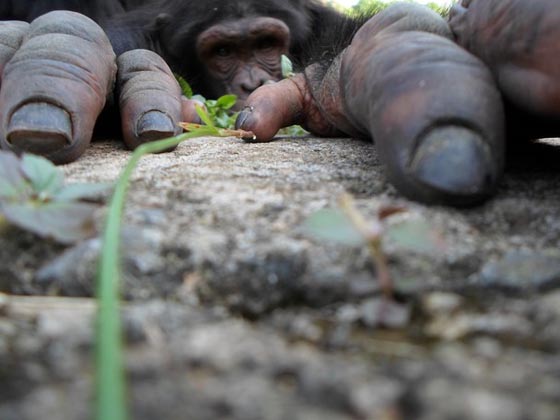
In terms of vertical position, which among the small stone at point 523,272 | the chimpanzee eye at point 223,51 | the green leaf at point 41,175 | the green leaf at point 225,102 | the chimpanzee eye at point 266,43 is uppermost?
the small stone at point 523,272

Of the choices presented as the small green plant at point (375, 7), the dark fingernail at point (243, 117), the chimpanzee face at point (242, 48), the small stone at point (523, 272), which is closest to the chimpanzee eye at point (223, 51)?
the chimpanzee face at point (242, 48)

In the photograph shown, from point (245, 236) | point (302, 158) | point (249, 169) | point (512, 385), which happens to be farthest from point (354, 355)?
point (302, 158)

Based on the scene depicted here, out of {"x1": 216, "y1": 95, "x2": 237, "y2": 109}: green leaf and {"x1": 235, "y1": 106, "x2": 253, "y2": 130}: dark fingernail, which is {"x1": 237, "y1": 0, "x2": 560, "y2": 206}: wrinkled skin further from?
{"x1": 216, "y1": 95, "x2": 237, "y2": 109}: green leaf

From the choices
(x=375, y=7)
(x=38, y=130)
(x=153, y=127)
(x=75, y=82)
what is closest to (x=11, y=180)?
(x=38, y=130)

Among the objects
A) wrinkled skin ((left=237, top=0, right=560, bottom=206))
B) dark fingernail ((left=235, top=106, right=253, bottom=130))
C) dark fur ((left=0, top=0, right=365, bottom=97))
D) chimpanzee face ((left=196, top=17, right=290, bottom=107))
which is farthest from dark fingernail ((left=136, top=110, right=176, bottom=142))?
chimpanzee face ((left=196, top=17, right=290, bottom=107))

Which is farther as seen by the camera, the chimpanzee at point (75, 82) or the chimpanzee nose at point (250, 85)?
the chimpanzee nose at point (250, 85)

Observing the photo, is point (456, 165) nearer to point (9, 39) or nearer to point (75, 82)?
point (75, 82)

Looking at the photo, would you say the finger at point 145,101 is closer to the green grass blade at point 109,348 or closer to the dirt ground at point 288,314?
the dirt ground at point 288,314

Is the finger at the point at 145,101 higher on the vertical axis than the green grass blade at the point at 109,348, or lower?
lower
